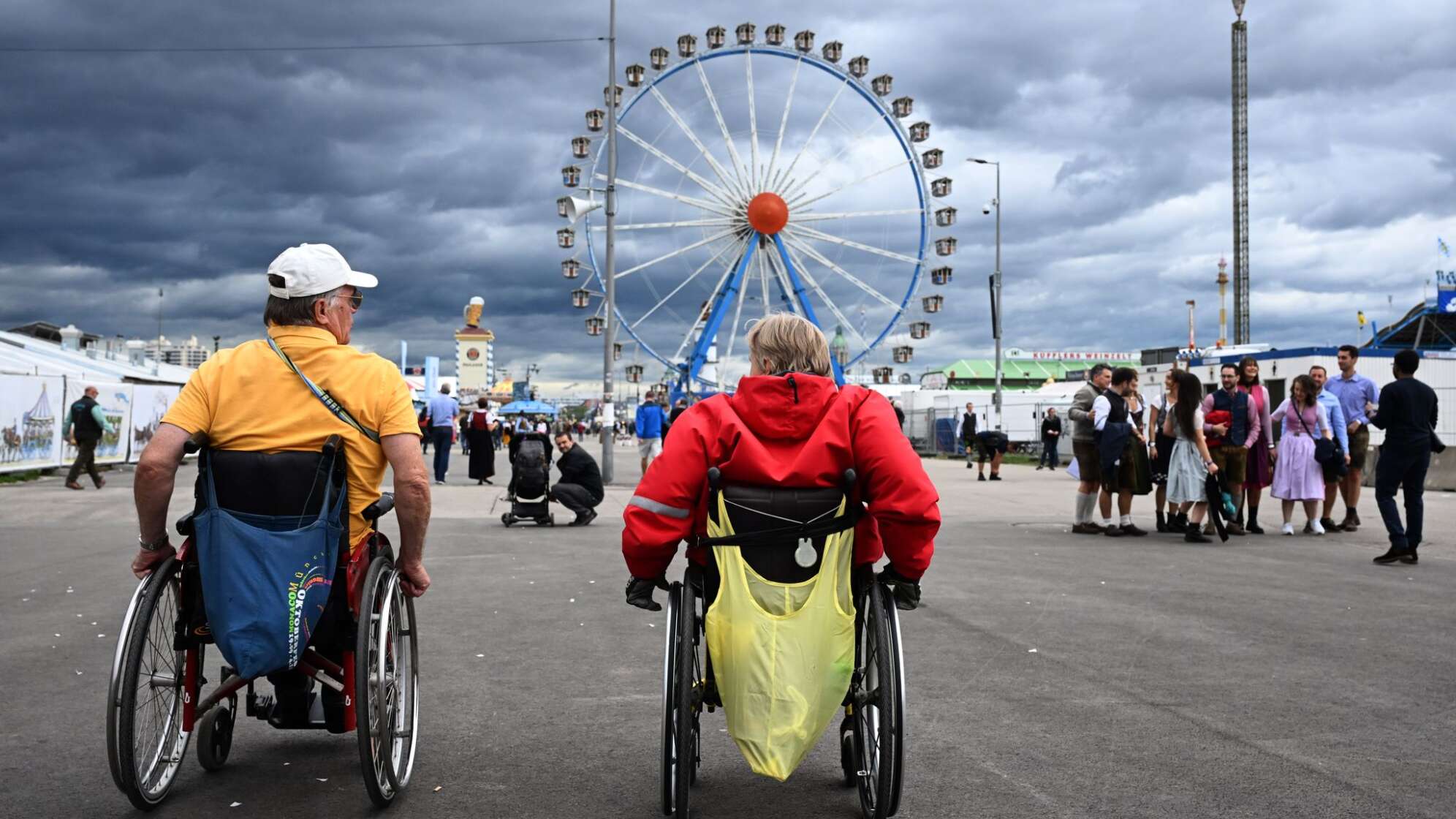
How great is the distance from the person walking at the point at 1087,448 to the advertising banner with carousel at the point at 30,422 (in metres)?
16.9

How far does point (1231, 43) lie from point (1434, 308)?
18001 millimetres

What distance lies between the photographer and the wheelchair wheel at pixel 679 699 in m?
3.43

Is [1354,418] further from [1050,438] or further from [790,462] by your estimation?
[1050,438]

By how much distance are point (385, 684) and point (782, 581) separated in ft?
4.20

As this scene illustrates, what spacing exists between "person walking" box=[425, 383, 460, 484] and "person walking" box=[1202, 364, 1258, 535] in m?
13.0

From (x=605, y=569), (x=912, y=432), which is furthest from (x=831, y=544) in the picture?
(x=912, y=432)

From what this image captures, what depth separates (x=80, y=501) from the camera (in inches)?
660

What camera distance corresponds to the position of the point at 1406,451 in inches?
408

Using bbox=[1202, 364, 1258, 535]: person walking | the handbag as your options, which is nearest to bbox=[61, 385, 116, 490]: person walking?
bbox=[1202, 364, 1258, 535]: person walking

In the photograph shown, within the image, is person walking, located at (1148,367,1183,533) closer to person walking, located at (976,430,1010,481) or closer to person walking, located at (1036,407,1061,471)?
person walking, located at (1036,407,1061,471)

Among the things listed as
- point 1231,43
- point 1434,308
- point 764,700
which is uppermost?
point 1231,43

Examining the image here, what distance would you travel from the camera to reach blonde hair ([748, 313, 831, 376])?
147 inches

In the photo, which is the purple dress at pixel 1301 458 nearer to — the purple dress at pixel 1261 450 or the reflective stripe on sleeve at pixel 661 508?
the purple dress at pixel 1261 450

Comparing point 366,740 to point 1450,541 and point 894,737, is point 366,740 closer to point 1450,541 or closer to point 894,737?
point 894,737
